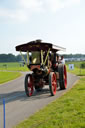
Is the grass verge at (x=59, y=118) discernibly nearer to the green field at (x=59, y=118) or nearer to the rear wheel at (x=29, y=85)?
the green field at (x=59, y=118)

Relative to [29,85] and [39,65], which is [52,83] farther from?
[29,85]

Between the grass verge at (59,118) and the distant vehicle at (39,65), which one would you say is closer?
the grass verge at (59,118)

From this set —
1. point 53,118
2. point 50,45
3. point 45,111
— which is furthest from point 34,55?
point 53,118

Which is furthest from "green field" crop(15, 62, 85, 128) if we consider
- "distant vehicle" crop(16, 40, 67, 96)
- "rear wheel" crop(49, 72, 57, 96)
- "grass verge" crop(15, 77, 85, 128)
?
"distant vehicle" crop(16, 40, 67, 96)

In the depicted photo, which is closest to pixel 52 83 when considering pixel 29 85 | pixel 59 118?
pixel 29 85

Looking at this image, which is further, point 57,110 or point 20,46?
point 20,46

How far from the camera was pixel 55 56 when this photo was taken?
12.9 meters

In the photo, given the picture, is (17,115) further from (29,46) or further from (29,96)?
(29,46)

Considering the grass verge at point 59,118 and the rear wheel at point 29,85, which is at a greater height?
the rear wheel at point 29,85

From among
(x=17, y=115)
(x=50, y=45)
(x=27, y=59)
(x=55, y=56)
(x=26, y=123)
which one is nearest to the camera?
(x=26, y=123)

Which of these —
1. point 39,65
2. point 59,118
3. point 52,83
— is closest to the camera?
point 59,118

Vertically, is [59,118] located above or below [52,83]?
below

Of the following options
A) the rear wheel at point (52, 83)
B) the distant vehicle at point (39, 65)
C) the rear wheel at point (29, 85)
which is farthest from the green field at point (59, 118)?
the rear wheel at point (29, 85)

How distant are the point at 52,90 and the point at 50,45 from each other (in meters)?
2.36
